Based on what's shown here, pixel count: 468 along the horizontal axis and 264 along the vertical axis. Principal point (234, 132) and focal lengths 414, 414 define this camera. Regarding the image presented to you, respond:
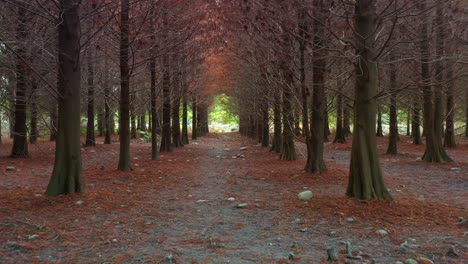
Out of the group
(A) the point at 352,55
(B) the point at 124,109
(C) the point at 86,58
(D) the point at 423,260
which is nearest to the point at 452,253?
(D) the point at 423,260

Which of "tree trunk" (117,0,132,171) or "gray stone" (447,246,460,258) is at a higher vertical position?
"tree trunk" (117,0,132,171)

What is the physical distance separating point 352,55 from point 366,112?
1260 mm

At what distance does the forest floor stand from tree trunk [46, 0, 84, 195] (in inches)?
15.2

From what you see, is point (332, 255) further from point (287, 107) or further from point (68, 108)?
point (287, 107)

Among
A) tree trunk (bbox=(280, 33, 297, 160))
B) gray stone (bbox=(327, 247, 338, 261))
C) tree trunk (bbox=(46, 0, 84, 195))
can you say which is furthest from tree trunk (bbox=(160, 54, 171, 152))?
gray stone (bbox=(327, 247, 338, 261))

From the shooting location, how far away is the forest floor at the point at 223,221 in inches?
181

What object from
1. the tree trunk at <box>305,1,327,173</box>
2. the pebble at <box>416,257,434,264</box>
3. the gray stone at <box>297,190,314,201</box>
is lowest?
the pebble at <box>416,257,434,264</box>

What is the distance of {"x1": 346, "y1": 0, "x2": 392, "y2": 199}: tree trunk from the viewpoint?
683 centimetres

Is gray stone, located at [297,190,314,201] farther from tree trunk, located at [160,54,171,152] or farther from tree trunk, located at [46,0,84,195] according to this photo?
tree trunk, located at [160,54,171,152]

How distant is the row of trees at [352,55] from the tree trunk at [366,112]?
0.02 meters

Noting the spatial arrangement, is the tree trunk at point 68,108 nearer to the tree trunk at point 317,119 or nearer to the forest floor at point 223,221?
the forest floor at point 223,221

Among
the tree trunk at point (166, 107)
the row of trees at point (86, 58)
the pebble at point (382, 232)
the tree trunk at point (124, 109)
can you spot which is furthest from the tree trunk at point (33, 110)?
the pebble at point (382, 232)

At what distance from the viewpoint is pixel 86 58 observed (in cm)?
1463

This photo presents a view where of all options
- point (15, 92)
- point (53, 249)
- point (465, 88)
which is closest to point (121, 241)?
point (53, 249)
